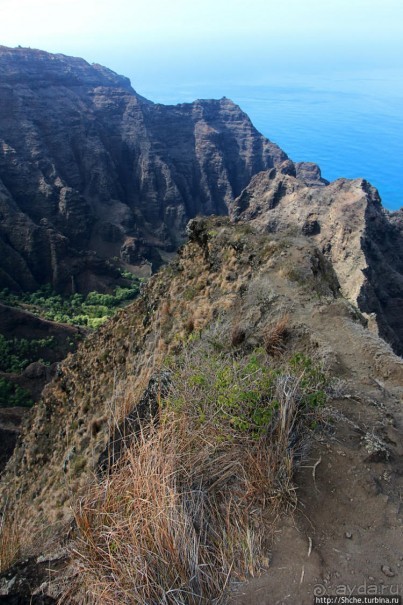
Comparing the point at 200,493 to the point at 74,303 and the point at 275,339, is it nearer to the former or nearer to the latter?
the point at 275,339

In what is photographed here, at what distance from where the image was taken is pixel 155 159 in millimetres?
71250

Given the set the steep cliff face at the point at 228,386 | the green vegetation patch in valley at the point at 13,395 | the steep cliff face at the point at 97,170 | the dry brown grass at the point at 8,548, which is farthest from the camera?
the steep cliff face at the point at 97,170

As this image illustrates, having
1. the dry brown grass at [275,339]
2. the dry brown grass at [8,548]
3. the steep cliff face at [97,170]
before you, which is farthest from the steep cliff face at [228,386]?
the steep cliff face at [97,170]

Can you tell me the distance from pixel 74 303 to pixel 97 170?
2938 cm

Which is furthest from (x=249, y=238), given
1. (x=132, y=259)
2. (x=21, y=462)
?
(x=132, y=259)

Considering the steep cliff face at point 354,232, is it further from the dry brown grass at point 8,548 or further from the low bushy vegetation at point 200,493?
the dry brown grass at point 8,548

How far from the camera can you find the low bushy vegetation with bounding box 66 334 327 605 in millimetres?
2863

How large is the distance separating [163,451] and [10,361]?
25.0m

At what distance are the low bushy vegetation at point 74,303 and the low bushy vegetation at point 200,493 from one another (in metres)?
33.7

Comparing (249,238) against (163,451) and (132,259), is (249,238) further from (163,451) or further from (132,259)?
(132,259)

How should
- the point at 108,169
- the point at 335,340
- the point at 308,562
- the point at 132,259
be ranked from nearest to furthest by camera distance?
1. the point at 308,562
2. the point at 335,340
3. the point at 132,259
4. the point at 108,169

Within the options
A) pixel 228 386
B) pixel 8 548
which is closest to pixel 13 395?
pixel 8 548

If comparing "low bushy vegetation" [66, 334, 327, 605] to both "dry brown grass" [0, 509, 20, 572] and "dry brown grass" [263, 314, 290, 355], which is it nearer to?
"dry brown grass" [0, 509, 20, 572]

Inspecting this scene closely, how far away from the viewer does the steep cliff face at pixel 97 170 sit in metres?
45.5
